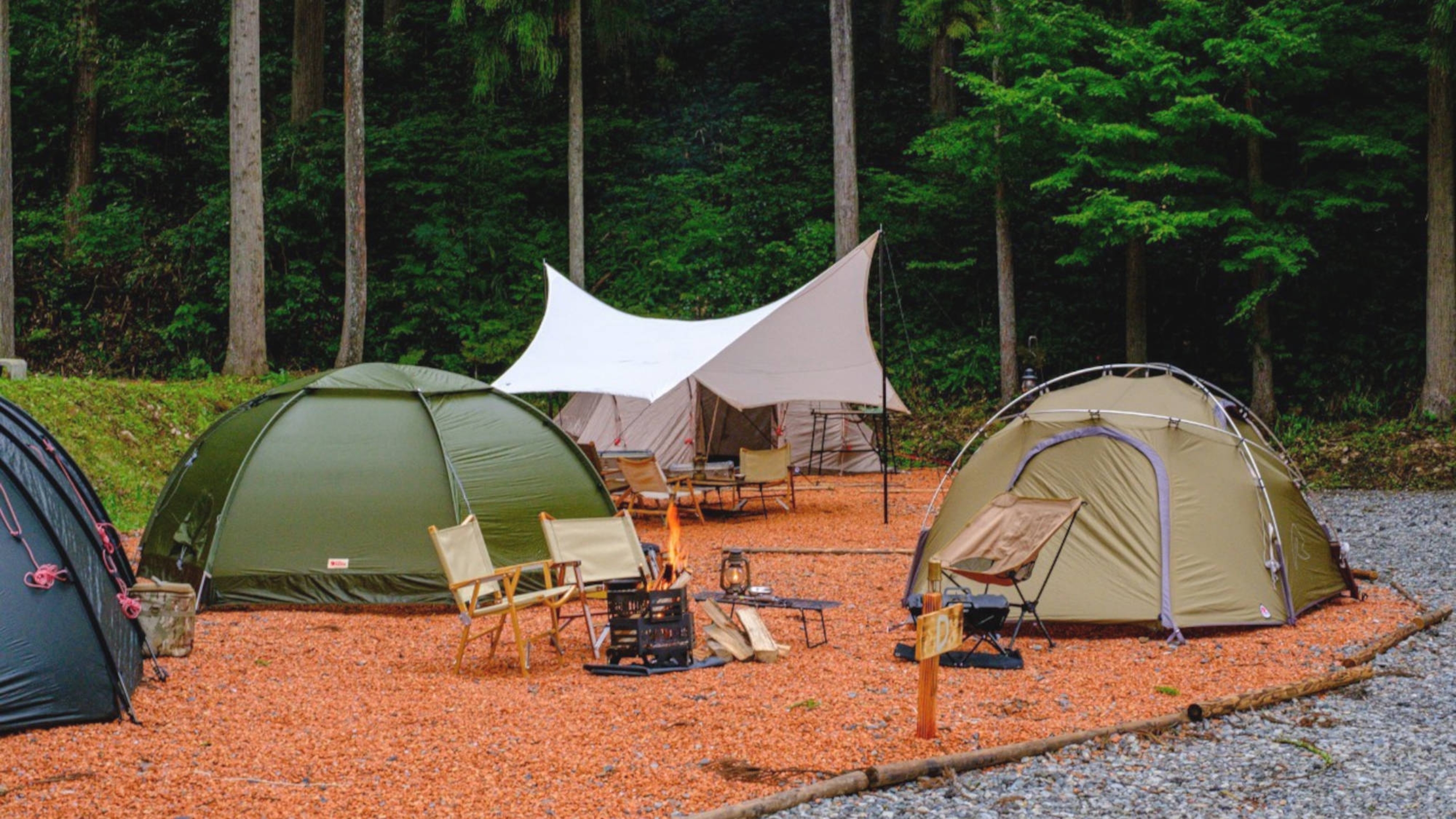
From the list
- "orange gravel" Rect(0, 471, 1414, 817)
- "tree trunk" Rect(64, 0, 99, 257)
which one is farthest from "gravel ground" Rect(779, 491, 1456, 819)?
"tree trunk" Rect(64, 0, 99, 257)

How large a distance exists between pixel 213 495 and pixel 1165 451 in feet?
17.9

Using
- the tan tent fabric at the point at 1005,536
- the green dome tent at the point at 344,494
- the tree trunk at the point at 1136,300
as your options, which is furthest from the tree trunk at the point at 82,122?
the tan tent fabric at the point at 1005,536

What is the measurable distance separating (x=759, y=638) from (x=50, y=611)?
119 inches

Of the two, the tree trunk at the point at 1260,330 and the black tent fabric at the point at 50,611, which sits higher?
the tree trunk at the point at 1260,330

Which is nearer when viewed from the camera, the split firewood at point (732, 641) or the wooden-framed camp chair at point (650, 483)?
the split firewood at point (732, 641)

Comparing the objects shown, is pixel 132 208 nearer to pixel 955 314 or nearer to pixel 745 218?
pixel 745 218

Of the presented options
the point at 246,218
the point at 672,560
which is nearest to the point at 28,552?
the point at 672,560

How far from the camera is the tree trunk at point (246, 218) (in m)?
→ 13.4

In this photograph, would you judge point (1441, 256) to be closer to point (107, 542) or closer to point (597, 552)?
point (597, 552)

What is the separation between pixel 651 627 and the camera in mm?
5531

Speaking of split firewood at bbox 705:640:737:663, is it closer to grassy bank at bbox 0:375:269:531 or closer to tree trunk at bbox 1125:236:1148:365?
grassy bank at bbox 0:375:269:531

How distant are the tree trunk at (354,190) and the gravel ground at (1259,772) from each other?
12.2 meters

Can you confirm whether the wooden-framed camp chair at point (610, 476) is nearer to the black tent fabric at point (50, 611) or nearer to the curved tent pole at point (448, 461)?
the curved tent pole at point (448, 461)

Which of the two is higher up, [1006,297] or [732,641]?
[1006,297]
